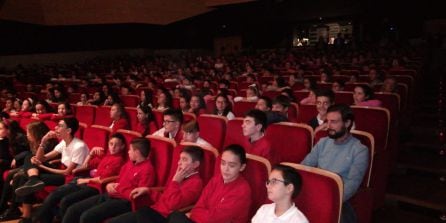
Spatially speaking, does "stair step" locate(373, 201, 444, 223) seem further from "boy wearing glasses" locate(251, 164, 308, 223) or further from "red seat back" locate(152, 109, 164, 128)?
"red seat back" locate(152, 109, 164, 128)

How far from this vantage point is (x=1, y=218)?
7.48 ft

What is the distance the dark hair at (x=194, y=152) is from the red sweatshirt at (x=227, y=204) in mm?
161

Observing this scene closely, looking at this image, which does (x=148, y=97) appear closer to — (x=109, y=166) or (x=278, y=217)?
(x=109, y=166)

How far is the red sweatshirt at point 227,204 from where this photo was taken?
1409mm

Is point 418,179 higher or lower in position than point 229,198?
lower

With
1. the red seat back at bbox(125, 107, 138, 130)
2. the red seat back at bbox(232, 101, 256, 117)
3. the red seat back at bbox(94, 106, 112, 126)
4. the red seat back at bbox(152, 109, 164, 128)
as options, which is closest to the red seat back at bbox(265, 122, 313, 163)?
the red seat back at bbox(232, 101, 256, 117)

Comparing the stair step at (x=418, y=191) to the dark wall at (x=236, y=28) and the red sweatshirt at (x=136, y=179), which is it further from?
the dark wall at (x=236, y=28)

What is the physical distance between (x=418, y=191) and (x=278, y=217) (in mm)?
1101

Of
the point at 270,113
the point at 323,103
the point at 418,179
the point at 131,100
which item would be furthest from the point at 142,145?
the point at 131,100

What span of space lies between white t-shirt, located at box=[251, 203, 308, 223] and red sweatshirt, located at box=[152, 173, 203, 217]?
37 centimetres

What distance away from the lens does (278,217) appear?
4.10ft

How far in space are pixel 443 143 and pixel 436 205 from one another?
2.60 feet

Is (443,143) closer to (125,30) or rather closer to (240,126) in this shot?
(240,126)

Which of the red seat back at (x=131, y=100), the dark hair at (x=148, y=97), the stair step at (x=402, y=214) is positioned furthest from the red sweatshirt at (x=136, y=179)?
the red seat back at (x=131, y=100)
